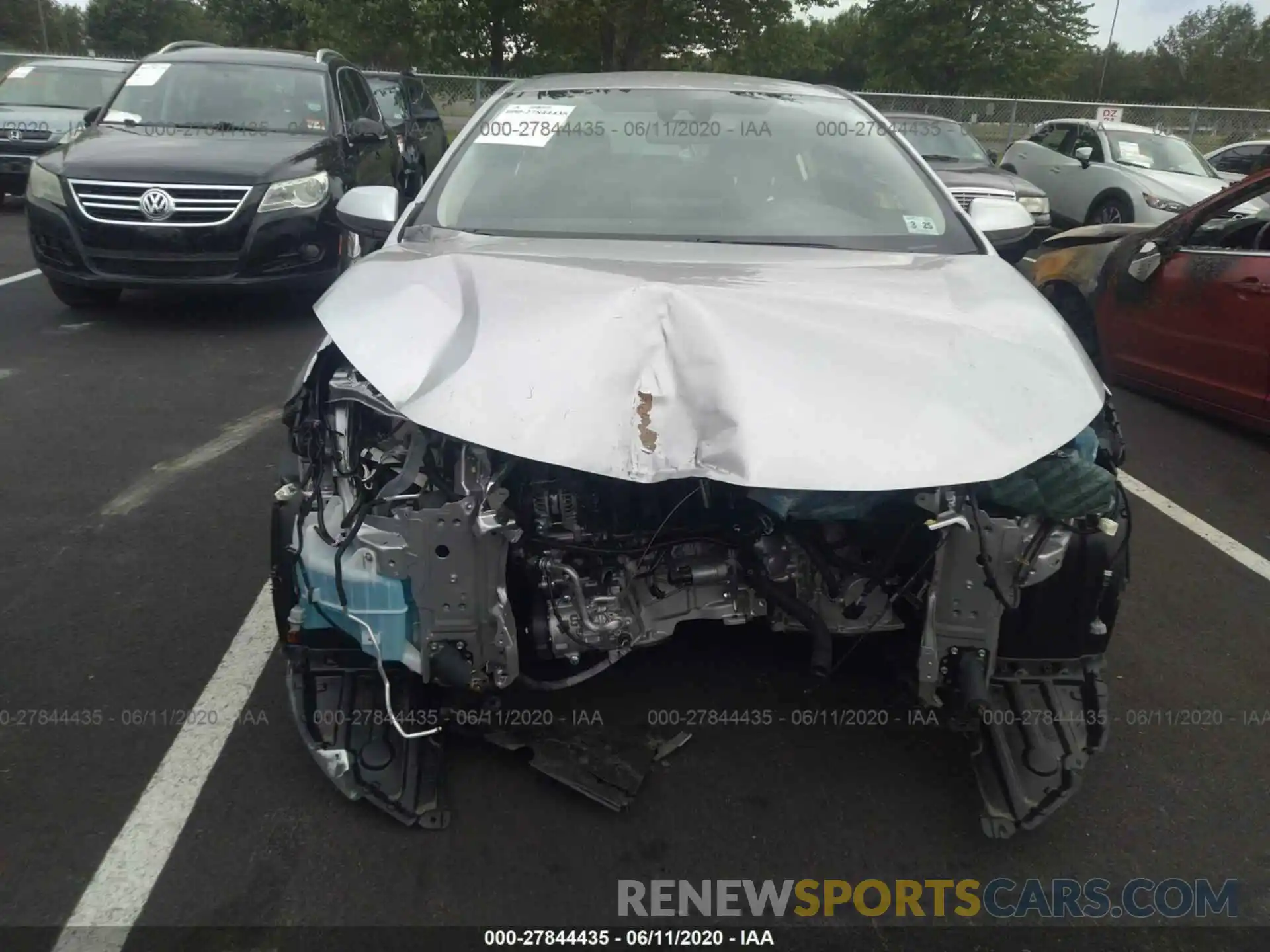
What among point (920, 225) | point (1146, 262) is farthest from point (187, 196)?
point (1146, 262)

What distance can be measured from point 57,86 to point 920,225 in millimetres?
11769

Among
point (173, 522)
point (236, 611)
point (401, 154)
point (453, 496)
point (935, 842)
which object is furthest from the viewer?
point (401, 154)

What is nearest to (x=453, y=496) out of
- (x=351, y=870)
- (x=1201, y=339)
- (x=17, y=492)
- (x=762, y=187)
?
(x=351, y=870)

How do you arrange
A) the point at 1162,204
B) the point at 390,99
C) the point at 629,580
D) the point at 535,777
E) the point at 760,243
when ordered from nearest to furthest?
the point at 629,580, the point at 535,777, the point at 760,243, the point at 1162,204, the point at 390,99

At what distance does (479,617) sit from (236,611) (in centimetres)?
154

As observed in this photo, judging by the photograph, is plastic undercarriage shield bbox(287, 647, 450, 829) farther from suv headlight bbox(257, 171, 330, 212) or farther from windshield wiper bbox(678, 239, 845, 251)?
suv headlight bbox(257, 171, 330, 212)

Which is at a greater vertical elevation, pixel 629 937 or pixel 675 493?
pixel 675 493

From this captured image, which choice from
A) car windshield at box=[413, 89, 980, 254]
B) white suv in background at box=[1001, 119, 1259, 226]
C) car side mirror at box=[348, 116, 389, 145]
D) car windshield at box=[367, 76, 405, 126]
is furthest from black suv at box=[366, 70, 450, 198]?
white suv in background at box=[1001, 119, 1259, 226]

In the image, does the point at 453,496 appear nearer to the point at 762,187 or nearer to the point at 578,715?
the point at 578,715

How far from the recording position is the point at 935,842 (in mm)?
2604

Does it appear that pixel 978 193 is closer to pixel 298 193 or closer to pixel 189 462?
pixel 298 193

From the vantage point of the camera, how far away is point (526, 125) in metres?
3.84

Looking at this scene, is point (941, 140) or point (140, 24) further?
point (140, 24)

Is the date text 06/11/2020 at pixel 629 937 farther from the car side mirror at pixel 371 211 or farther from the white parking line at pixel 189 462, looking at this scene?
the white parking line at pixel 189 462
